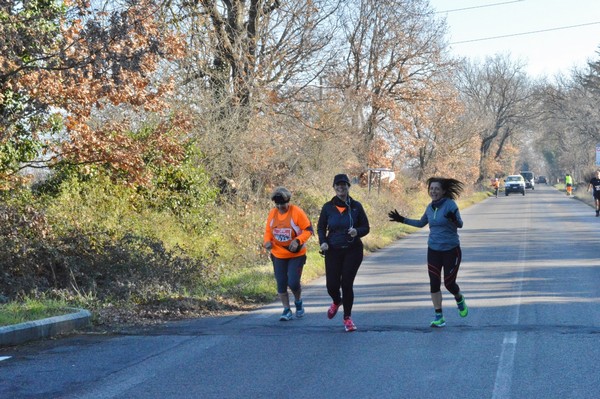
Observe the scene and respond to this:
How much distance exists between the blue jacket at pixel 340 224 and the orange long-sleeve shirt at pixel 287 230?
0.57m

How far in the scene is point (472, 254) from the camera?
19.5m

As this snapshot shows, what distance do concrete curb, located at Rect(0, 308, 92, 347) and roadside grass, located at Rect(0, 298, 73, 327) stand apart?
0.18 meters

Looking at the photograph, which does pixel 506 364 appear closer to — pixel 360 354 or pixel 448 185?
pixel 360 354

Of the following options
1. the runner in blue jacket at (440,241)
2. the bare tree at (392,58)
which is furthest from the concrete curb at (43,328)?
the bare tree at (392,58)

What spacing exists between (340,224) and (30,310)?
3877 mm

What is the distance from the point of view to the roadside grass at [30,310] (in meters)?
9.47

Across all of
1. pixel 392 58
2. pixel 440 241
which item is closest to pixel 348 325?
pixel 440 241

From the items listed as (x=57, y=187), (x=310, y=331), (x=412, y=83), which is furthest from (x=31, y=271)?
(x=412, y=83)

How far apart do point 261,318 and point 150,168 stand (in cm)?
751

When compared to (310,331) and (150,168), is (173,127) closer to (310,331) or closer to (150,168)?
(150,168)

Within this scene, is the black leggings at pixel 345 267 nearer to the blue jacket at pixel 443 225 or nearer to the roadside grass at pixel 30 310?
the blue jacket at pixel 443 225

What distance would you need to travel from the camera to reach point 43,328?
30.8 feet

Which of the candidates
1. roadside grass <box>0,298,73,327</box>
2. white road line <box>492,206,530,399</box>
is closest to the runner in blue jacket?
white road line <box>492,206,530,399</box>

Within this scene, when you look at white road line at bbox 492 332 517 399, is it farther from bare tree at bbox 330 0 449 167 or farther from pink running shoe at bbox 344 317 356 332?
bare tree at bbox 330 0 449 167
